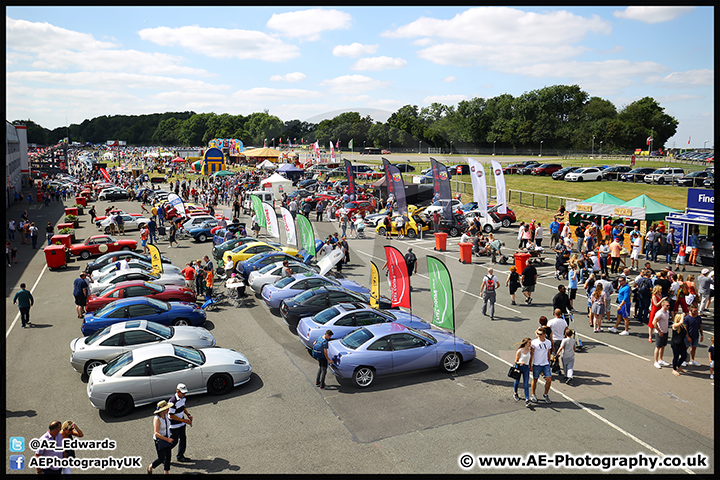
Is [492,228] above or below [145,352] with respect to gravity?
above

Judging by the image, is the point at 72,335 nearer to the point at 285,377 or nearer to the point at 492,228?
the point at 285,377

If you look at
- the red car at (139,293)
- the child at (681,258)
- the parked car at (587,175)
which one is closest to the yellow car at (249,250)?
the red car at (139,293)

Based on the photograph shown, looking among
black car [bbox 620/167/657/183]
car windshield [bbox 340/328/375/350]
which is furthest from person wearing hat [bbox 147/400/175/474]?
black car [bbox 620/167/657/183]

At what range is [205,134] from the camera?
18312 centimetres

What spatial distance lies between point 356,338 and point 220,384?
3.23 meters

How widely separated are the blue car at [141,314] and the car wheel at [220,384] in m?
4.28

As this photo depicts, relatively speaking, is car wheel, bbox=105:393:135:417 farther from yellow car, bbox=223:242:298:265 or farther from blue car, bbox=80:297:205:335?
yellow car, bbox=223:242:298:265

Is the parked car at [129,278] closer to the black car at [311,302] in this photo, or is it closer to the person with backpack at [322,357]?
the black car at [311,302]

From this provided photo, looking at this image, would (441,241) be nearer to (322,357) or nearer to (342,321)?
(342,321)

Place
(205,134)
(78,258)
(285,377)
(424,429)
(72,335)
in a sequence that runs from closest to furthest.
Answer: (424,429)
(285,377)
(72,335)
(78,258)
(205,134)

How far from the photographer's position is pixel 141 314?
13.5 metres

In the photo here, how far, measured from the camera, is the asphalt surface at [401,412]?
319 inches
